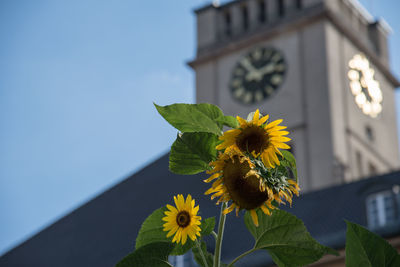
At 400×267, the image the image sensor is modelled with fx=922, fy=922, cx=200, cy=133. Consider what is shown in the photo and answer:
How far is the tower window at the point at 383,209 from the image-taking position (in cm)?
1841

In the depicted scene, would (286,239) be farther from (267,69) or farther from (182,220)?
(267,69)

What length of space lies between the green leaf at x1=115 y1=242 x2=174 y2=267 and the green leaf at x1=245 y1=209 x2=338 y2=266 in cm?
18

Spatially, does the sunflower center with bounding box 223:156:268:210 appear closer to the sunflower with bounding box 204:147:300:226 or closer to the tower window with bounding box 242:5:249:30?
the sunflower with bounding box 204:147:300:226

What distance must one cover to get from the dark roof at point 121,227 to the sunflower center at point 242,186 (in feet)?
38.0

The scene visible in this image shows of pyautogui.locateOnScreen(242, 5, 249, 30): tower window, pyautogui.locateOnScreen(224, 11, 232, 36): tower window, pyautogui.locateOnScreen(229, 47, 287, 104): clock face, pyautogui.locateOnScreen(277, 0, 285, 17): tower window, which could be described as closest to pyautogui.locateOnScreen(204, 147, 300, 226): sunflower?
pyautogui.locateOnScreen(229, 47, 287, 104): clock face

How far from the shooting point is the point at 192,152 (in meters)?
1.89

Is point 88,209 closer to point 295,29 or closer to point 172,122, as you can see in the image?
point 172,122

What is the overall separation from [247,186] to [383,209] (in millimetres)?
17936

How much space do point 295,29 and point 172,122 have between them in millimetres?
43022

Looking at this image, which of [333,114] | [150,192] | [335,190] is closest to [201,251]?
[150,192]

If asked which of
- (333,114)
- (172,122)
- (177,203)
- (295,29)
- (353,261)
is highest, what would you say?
(295,29)

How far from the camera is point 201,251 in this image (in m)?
1.82

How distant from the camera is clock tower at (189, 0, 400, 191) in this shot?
42.1m

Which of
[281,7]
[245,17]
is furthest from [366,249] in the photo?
[245,17]
